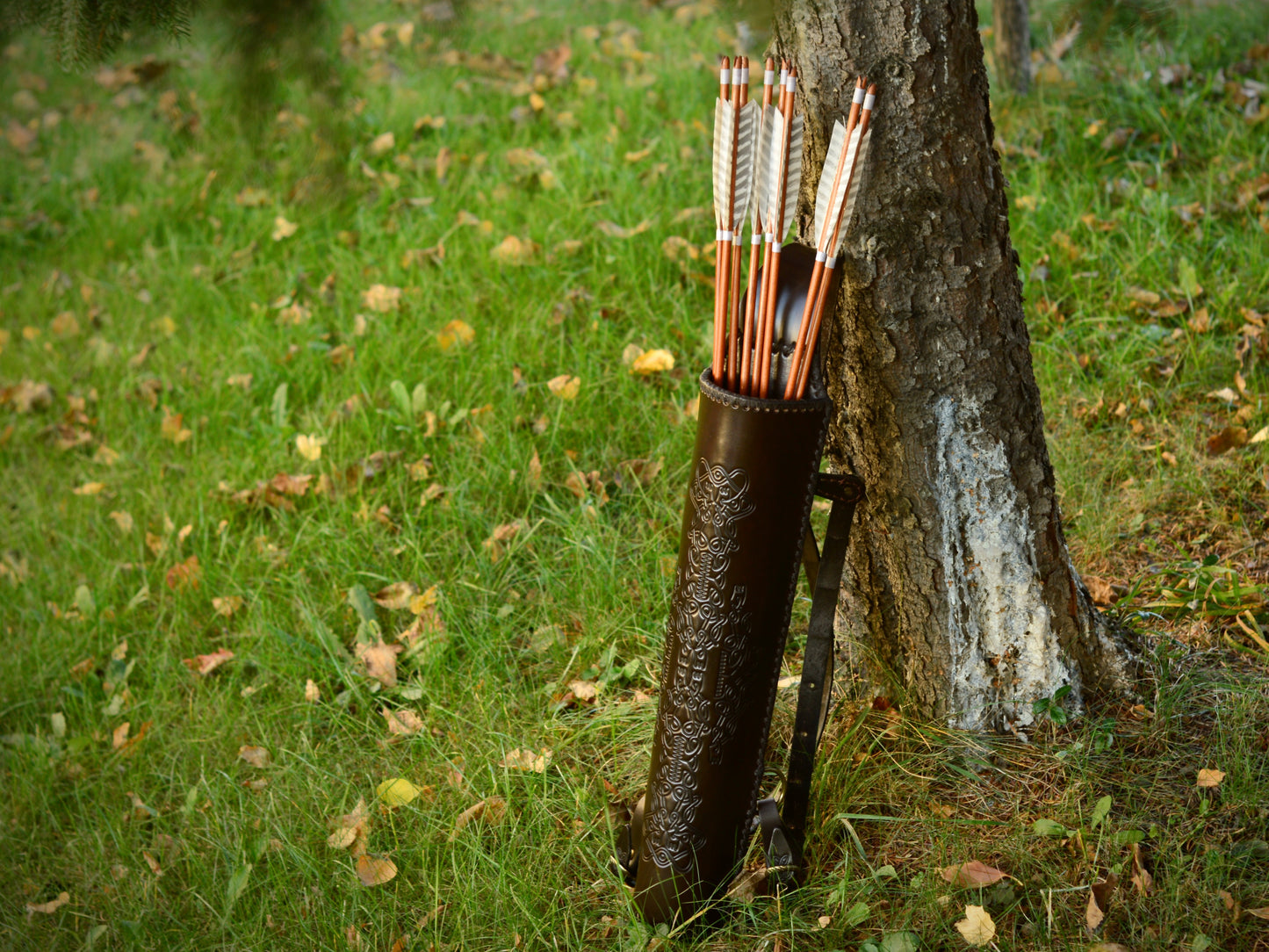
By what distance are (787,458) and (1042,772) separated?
0.81 meters

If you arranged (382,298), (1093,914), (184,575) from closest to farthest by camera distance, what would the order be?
(1093,914)
(184,575)
(382,298)

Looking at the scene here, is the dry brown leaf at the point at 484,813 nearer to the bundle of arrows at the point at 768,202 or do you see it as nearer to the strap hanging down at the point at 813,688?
the strap hanging down at the point at 813,688

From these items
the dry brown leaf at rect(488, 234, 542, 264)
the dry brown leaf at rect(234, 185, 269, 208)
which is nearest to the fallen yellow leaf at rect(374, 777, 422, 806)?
the dry brown leaf at rect(488, 234, 542, 264)

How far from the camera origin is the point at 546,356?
2.87m

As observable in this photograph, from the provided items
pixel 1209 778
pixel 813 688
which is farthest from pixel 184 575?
pixel 1209 778

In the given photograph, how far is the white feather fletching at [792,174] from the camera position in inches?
53.6

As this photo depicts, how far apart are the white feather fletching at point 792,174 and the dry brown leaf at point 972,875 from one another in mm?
1061

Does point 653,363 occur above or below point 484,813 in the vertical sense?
above

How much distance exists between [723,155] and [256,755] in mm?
1655

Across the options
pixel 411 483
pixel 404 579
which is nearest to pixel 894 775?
pixel 404 579

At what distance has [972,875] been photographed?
5.08 ft

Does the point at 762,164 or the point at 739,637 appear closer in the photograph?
the point at 762,164

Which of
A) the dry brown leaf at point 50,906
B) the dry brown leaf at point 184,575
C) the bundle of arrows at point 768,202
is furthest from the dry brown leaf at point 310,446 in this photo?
the bundle of arrows at point 768,202

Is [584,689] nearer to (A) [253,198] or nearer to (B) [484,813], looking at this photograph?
(B) [484,813]
